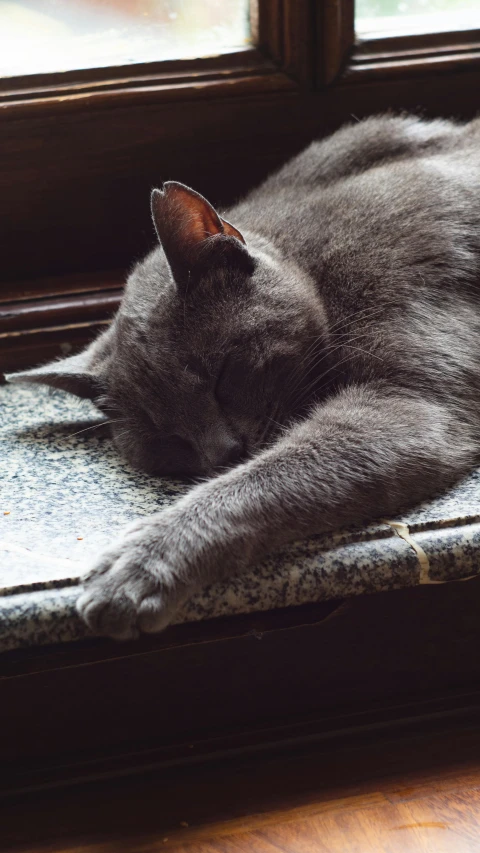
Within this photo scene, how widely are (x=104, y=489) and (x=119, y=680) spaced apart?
0.30 m

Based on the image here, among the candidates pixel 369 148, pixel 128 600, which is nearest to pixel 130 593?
pixel 128 600

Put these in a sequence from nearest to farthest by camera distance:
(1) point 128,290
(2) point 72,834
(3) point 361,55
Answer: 1. (2) point 72,834
2. (1) point 128,290
3. (3) point 361,55

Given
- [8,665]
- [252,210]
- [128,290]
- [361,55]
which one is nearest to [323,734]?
[8,665]

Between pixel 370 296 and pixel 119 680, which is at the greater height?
pixel 370 296

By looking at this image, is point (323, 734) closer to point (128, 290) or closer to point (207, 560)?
point (207, 560)

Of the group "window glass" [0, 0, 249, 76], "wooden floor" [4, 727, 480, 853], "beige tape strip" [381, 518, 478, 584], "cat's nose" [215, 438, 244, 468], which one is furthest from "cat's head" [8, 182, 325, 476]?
"window glass" [0, 0, 249, 76]

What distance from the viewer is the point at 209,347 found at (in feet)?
3.85

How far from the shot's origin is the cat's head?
117cm

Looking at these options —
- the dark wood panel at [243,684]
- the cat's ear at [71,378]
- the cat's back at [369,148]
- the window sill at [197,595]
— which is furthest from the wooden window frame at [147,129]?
the dark wood panel at [243,684]

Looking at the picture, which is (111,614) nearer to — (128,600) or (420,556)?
(128,600)

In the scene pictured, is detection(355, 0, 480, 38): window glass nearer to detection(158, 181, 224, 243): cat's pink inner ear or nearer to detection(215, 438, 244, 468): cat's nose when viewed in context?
detection(158, 181, 224, 243): cat's pink inner ear

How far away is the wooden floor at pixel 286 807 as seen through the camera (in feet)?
2.97

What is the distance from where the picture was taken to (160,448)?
1.26 meters

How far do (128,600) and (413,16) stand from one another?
1331mm
